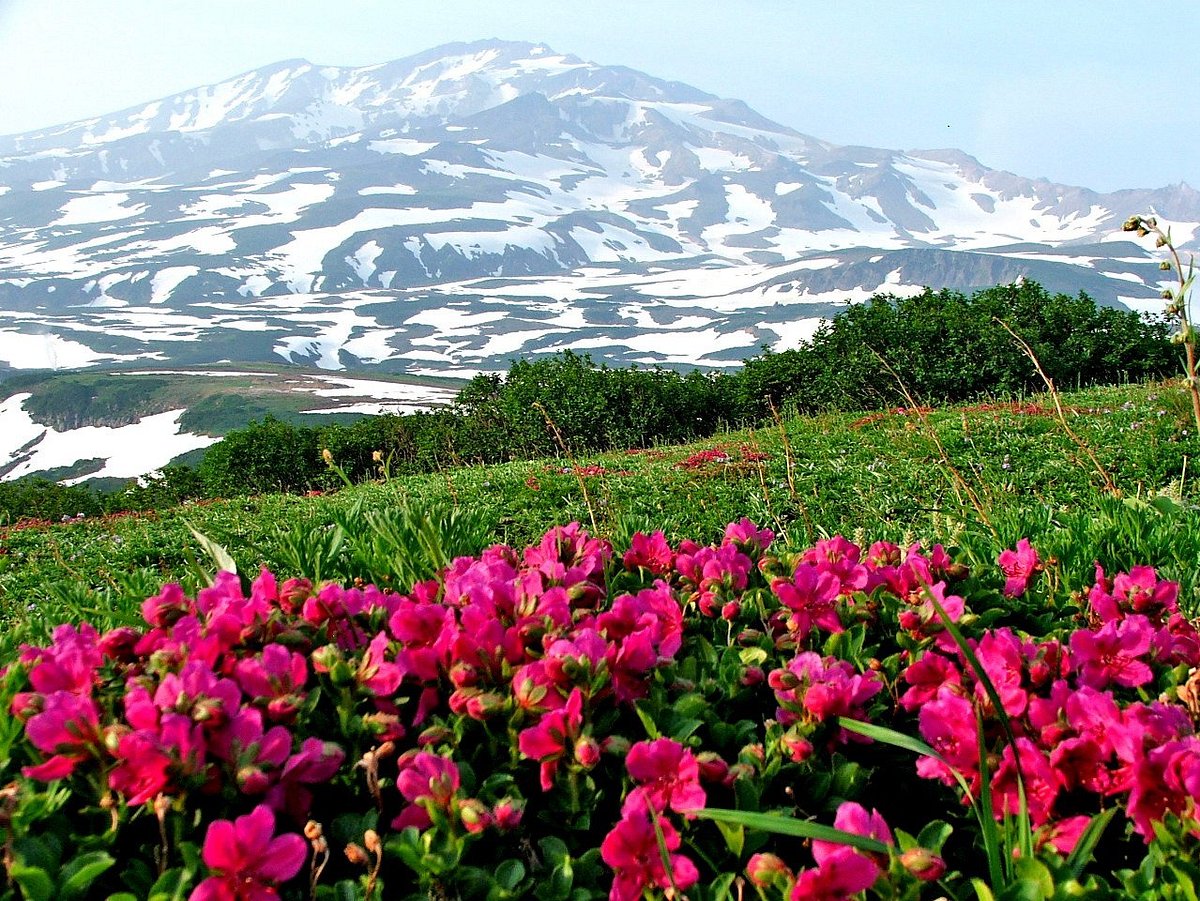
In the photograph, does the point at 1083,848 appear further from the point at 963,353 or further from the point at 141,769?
the point at 963,353

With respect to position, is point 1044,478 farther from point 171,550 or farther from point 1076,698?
point 171,550

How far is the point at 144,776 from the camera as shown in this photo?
1235 mm

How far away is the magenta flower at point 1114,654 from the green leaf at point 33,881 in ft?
5.17

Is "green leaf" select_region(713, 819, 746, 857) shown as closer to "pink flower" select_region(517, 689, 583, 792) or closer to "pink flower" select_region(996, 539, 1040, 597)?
"pink flower" select_region(517, 689, 583, 792)

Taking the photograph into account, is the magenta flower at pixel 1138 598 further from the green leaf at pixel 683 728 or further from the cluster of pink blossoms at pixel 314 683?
the green leaf at pixel 683 728

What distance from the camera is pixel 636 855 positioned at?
123 cm

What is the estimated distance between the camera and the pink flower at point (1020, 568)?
224 cm

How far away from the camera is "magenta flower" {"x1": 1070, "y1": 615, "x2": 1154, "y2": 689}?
63.9 inches

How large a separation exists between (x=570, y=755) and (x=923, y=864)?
51cm

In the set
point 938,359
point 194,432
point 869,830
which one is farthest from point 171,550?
point 194,432

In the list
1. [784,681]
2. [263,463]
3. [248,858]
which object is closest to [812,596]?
[784,681]

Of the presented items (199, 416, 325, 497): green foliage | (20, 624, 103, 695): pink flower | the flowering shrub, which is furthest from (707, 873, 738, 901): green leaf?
(199, 416, 325, 497): green foliage

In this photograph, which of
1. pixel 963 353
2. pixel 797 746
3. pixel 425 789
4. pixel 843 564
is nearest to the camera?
pixel 425 789

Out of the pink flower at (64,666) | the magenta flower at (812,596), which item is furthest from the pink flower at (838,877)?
the pink flower at (64,666)
